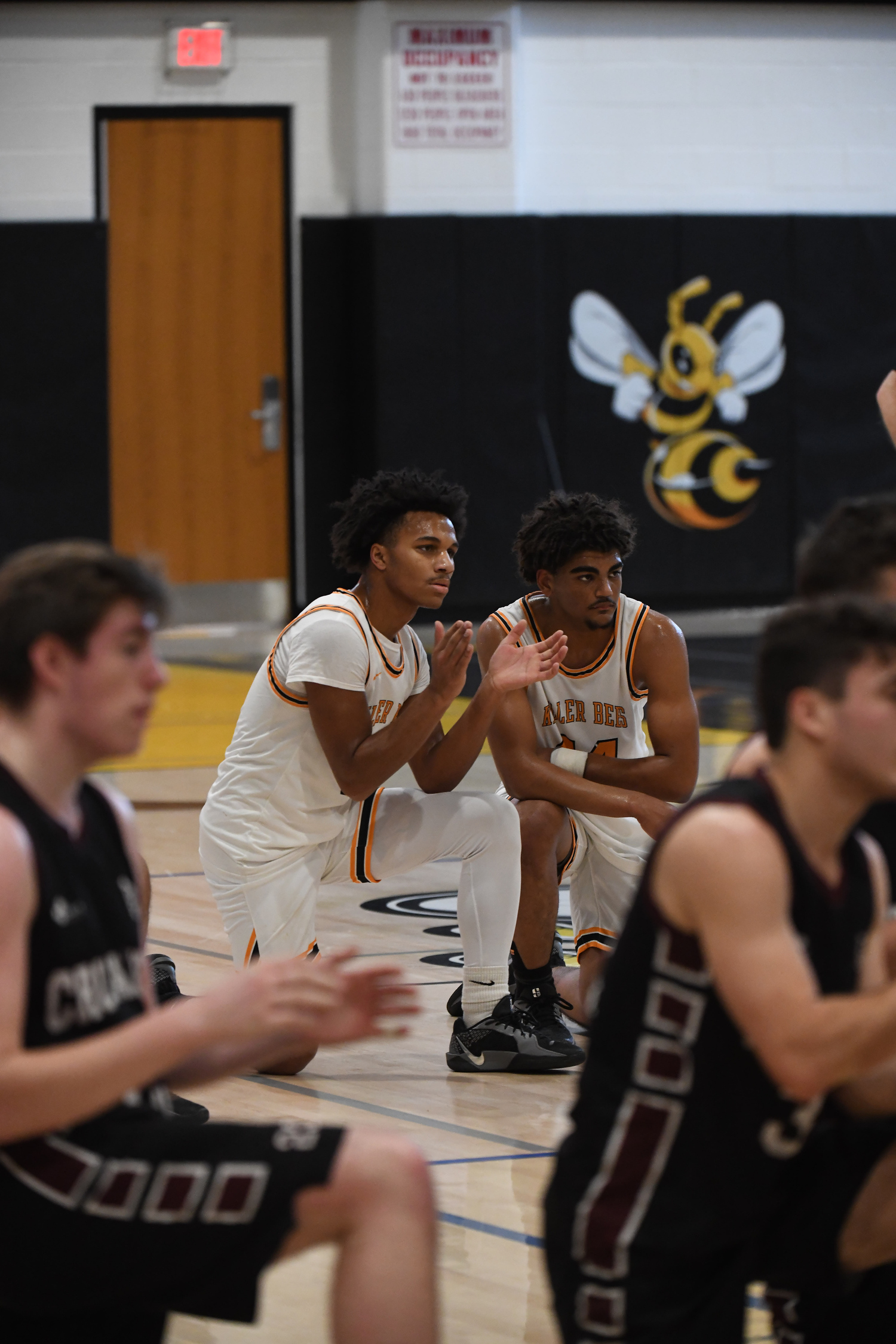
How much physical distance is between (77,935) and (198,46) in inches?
426

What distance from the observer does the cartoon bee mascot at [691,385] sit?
40.2ft

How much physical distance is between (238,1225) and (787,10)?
12.0 meters

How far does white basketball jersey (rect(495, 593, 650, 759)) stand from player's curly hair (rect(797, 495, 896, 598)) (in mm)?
1933

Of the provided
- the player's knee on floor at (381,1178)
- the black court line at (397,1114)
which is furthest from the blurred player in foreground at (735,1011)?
the black court line at (397,1114)

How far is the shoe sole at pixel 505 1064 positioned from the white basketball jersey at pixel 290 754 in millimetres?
592

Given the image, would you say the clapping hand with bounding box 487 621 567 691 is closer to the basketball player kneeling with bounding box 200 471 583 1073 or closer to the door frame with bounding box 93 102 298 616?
the basketball player kneeling with bounding box 200 471 583 1073

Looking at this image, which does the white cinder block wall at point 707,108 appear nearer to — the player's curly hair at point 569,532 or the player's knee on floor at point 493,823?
the player's curly hair at point 569,532

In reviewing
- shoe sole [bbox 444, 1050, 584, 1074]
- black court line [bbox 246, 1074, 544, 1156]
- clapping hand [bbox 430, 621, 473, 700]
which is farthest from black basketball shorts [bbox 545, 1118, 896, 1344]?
clapping hand [bbox 430, 621, 473, 700]

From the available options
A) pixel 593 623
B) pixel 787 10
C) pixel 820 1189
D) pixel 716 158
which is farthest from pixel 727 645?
pixel 820 1189

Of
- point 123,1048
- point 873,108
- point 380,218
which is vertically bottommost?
point 123,1048

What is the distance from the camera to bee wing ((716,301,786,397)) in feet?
41.0

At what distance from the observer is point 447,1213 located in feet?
10.4

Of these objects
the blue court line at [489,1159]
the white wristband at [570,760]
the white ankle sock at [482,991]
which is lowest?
the blue court line at [489,1159]

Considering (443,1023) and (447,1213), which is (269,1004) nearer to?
(447,1213)
